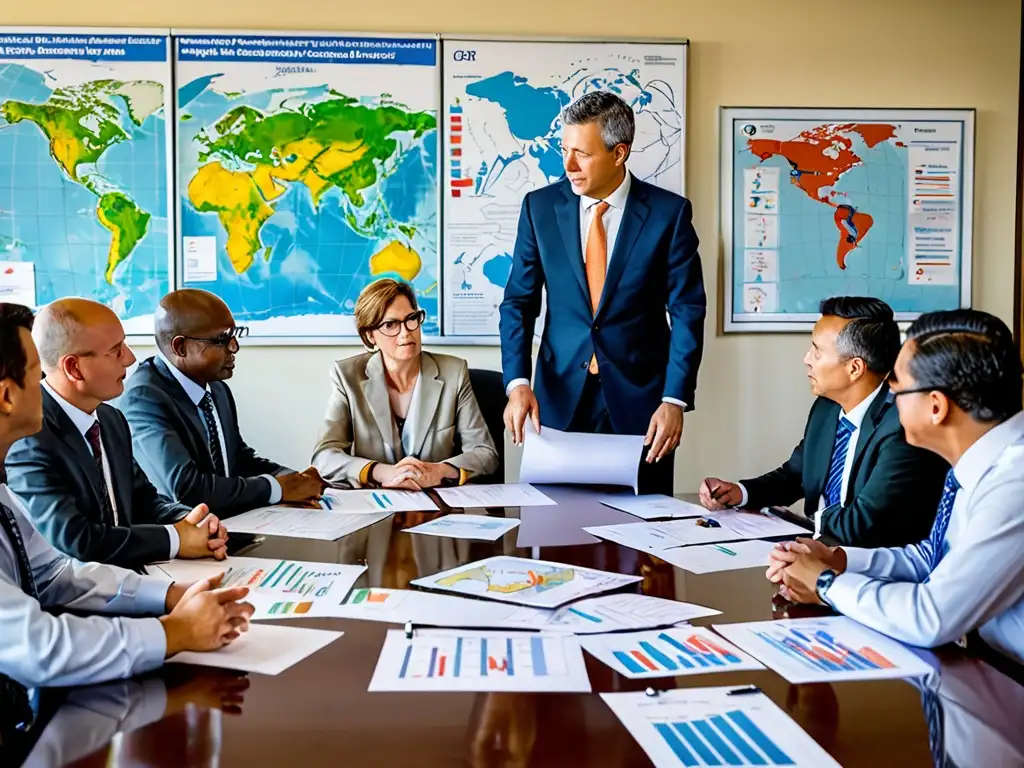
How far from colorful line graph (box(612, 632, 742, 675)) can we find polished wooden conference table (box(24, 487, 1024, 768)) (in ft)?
0.13

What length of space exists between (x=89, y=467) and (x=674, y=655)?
1.22 m

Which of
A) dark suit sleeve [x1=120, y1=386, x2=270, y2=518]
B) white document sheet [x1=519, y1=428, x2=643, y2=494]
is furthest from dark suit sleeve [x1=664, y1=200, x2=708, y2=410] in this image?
dark suit sleeve [x1=120, y1=386, x2=270, y2=518]

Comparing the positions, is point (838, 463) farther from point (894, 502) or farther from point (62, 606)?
point (62, 606)

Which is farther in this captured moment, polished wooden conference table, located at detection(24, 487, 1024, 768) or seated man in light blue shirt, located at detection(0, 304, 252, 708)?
seated man in light blue shirt, located at detection(0, 304, 252, 708)

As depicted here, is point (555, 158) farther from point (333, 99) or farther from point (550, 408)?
point (550, 408)

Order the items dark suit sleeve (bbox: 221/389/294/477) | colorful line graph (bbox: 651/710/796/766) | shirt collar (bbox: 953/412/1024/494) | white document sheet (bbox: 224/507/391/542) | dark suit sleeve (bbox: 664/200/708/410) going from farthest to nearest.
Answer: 1. dark suit sleeve (bbox: 221/389/294/477)
2. dark suit sleeve (bbox: 664/200/708/410)
3. white document sheet (bbox: 224/507/391/542)
4. shirt collar (bbox: 953/412/1024/494)
5. colorful line graph (bbox: 651/710/796/766)

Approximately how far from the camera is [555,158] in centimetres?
395

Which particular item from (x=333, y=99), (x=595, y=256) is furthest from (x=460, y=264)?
(x=595, y=256)

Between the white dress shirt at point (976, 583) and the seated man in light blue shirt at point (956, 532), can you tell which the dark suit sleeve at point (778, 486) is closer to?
the seated man in light blue shirt at point (956, 532)

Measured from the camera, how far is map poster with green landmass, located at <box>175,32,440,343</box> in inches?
151

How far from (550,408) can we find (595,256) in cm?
49

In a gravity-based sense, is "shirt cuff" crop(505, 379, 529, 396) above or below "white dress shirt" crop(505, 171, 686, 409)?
below

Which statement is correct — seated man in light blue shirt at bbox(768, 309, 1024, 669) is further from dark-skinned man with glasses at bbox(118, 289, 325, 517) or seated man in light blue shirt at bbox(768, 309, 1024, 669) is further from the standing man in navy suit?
dark-skinned man with glasses at bbox(118, 289, 325, 517)

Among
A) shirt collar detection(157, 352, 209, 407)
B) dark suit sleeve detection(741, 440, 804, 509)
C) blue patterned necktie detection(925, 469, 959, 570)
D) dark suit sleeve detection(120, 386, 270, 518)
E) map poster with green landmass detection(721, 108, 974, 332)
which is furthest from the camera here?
map poster with green landmass detection(721, 108, 974, 332)
